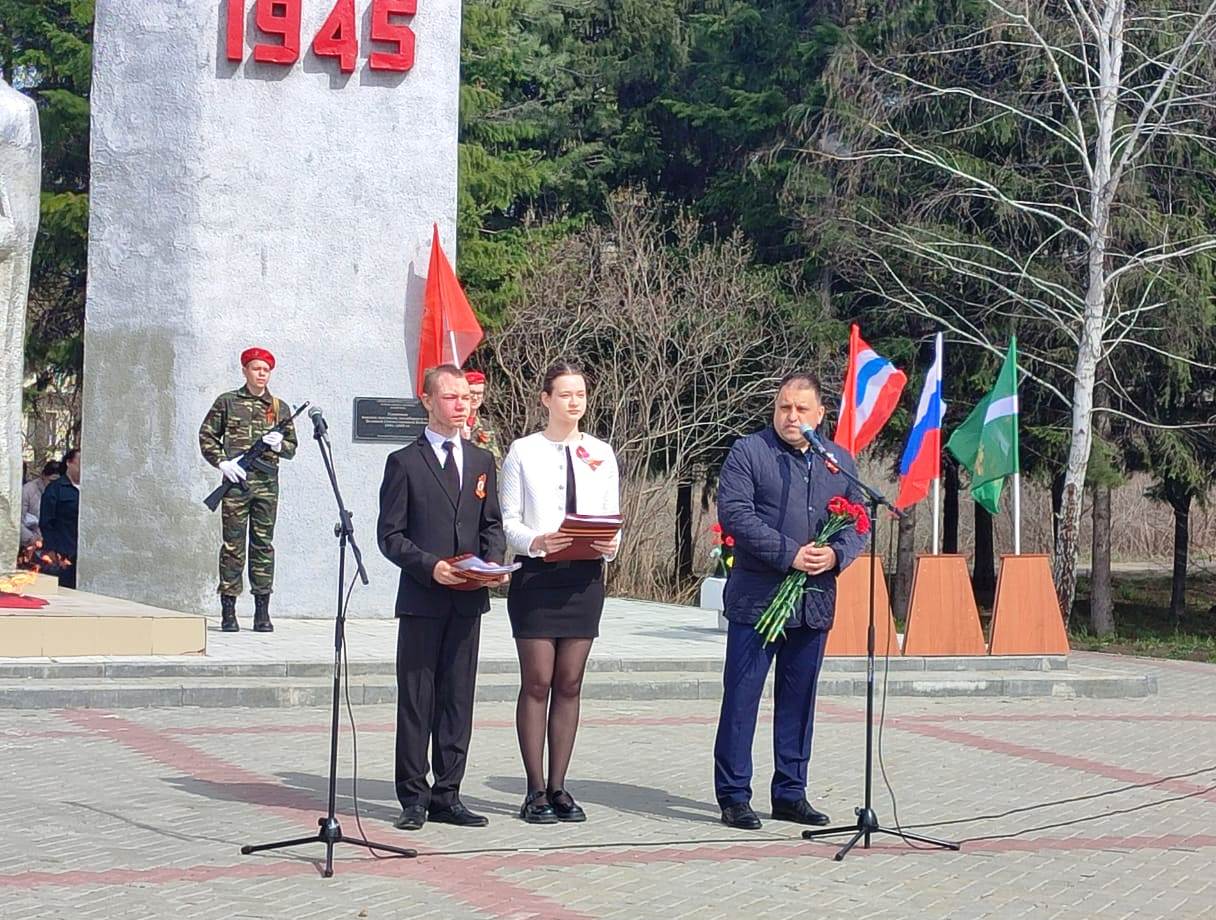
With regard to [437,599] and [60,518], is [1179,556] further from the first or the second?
[437,599]

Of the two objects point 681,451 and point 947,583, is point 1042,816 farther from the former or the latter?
point 681,451

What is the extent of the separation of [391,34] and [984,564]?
21054 mm

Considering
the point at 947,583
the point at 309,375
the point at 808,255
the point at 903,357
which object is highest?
the point at 808,255

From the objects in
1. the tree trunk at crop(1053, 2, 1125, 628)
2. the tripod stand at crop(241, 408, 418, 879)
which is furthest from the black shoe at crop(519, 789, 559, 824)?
the tree trunk at crop(1053, 2, 1125, 628)

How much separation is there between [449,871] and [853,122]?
2025 centimetres

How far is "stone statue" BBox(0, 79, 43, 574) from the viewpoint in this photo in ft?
41.9

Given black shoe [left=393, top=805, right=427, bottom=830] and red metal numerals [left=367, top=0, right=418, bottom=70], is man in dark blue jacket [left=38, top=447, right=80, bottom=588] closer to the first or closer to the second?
red metal numerals [left=367, top=0, right=418, bottom=70]

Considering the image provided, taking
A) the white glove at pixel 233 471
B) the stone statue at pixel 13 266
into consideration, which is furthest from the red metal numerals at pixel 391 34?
the white glove at pixel 233 471

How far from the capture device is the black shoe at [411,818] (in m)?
7.80

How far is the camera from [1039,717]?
41.3 feet

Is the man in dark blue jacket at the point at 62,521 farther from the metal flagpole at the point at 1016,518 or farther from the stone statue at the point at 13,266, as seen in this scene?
the metal flagpole at the point at 1016,518

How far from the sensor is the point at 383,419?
54.7 feet

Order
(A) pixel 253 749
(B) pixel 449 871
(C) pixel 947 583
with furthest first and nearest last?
(C) pixel 947 583
(A) pixel 253 749
(B) pixel 449 871

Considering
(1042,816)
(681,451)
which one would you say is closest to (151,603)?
(1042,816)
